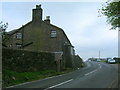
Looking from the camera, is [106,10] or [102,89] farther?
[106,10]

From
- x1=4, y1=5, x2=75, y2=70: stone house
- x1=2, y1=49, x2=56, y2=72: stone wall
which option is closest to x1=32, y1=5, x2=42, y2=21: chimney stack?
x1=4, y1=5, x2=75, y2=70: stone house

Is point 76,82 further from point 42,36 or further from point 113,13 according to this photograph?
point 42,36

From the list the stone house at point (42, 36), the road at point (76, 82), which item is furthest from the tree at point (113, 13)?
the stone house at point (42, 36)

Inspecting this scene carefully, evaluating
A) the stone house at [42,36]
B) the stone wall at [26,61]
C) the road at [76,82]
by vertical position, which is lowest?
the road at [76,82]

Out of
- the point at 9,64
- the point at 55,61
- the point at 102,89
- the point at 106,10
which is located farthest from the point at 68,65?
the point at 102,89

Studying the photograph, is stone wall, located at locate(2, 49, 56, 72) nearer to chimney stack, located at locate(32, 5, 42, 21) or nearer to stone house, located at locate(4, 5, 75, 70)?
stone house, located at locate(4, 5, 75, 70)

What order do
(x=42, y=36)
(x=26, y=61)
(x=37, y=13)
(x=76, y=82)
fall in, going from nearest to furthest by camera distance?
(x=76, y=82), (x=26, y=61), (x=42, y=36), (x=37, y=13)

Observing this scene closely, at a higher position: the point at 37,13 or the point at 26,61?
the point at 37,13

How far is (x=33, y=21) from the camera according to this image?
52.8 meters

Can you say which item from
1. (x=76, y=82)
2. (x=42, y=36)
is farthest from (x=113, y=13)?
(x=42, y=36)

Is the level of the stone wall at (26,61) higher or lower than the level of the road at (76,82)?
higher

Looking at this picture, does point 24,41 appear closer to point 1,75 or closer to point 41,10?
point 41,10

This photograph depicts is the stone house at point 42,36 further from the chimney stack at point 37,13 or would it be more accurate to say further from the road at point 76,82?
the road at point 76,82

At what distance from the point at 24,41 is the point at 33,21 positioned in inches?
195
